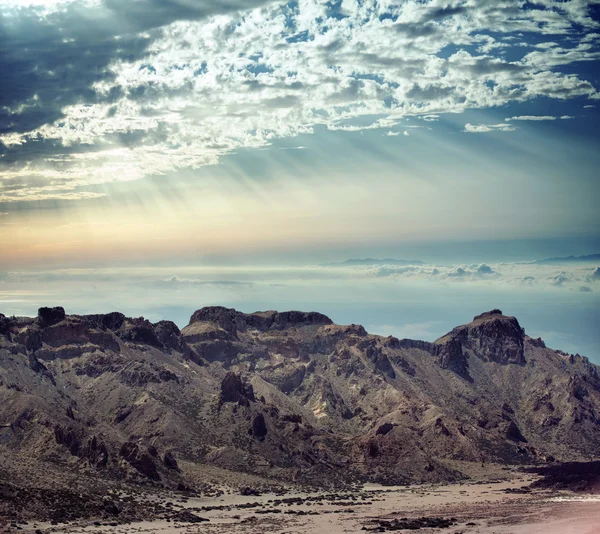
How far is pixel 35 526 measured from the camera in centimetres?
19012

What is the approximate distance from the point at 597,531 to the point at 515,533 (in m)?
19.1

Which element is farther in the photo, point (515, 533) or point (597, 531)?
point (515, 533)

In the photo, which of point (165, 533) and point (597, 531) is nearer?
point (597, 531)

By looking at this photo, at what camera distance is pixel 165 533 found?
654 feet

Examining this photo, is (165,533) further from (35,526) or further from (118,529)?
(35,526)

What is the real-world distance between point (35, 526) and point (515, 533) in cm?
9525

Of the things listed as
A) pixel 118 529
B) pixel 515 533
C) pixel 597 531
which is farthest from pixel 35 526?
pixel 597 531

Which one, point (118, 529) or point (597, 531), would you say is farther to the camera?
point (118, 529)

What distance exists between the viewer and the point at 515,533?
19725 cm

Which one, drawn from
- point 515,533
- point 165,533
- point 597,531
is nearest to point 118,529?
point 165,533

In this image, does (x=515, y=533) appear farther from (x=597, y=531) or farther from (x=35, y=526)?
(x=35, y=526)

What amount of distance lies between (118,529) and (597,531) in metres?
94.4

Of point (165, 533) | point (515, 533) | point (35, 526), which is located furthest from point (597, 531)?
point (35, 526)

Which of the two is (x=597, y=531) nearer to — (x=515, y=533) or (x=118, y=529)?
(x=515, y=533)
